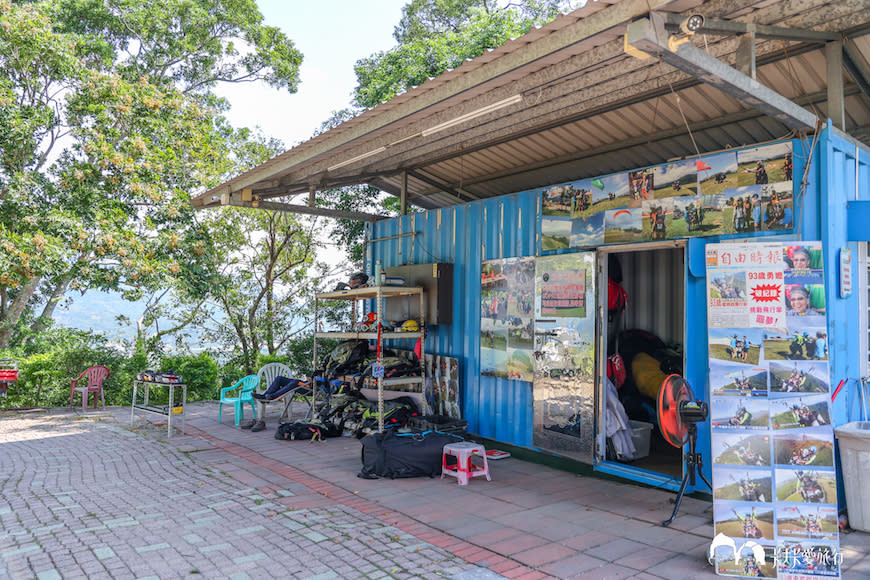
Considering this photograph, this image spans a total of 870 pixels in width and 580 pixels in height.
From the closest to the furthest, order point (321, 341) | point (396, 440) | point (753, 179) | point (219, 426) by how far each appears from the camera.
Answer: point (753, 179)
point (396, 440)
point (219, 426)
point (321, 341)

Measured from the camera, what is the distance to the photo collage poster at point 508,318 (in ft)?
21.6

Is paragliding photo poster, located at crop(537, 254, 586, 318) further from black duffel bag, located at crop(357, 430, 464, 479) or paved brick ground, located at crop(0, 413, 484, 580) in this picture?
paved brick ground, located at crop(0, 413, 484, 580)

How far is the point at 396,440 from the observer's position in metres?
6.06

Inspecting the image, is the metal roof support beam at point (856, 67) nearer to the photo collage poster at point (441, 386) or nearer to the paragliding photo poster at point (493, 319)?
the paragliding photo poster at point (493, 319)

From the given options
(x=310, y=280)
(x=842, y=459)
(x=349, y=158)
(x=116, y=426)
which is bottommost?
(x=116, y=426)

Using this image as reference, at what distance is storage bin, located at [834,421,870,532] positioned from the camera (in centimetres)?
426

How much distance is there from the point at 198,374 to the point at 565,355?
346 inches

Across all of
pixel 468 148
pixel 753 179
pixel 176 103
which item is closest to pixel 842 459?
pixel 753 179

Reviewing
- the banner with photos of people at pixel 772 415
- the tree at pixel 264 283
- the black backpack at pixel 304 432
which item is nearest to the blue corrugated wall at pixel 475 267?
the black backpack at pixel 304 432

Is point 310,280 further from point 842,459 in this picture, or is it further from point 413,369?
point 842,459

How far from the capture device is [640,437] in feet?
21.1

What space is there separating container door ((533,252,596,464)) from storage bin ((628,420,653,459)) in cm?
84

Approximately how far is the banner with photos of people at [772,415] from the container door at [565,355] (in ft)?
5.53

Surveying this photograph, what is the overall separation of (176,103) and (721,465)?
1169 cm
